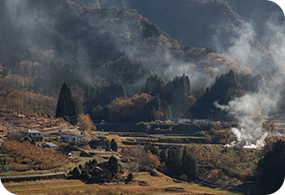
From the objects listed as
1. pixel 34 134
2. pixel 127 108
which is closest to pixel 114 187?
pixel 34 134

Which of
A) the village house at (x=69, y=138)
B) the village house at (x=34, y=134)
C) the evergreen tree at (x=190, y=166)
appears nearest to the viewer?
the village house at (x=34, y=134)

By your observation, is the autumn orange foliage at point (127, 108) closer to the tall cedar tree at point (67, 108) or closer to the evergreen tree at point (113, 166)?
the tall cedar tree at point (67, 108)

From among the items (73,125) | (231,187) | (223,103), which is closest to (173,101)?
(223,103)

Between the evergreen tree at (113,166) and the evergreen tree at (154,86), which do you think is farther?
the evergreen tree at (154,86)

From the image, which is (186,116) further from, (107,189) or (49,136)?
(107,189)

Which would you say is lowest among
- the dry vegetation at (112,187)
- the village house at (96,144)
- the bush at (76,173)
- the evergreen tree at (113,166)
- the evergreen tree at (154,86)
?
the dry vegetation at (112,187)

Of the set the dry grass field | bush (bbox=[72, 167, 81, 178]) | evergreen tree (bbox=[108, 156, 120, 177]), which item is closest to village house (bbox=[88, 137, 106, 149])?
the dry grass field

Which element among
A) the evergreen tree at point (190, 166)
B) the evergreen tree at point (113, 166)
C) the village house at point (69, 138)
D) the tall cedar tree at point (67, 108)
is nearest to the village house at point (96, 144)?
the village house at point (69, 138)

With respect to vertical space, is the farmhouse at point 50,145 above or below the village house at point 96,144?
below

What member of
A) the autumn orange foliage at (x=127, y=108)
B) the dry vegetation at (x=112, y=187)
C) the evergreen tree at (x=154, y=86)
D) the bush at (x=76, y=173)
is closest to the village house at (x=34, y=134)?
the bush at (x=76, y=173)

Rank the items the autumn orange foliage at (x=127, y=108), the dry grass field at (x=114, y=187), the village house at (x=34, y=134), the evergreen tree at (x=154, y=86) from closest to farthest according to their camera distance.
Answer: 1. the dry grass field at (x=114, y=187)
2. the village house at (x=34, y=134)
3. the autumn orange foliage at (x=127, y=108)
4. the evergreen tree at (x=154, y=86)

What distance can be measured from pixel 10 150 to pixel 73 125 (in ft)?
176

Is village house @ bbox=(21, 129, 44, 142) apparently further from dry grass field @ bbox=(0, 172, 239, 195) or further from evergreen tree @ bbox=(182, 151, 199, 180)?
evergreen tree @ bbox=(182, 151, 199, 180)

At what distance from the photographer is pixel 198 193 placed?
287ft
